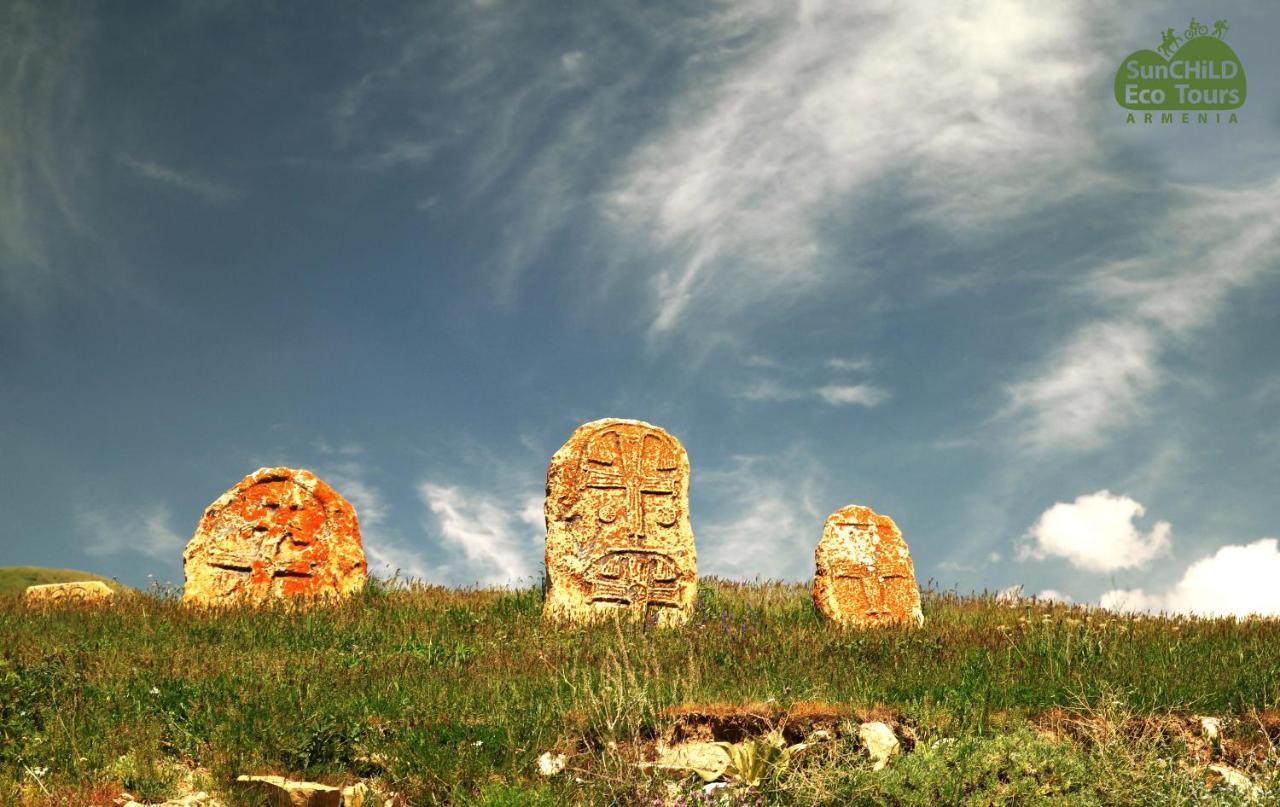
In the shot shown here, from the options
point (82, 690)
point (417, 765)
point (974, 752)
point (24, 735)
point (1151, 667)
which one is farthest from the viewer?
point (1151, 667)

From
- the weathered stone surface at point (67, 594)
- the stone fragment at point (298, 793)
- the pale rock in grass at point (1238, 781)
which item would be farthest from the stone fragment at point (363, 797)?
the weathered stone surface at point (67, 594)

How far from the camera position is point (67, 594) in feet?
56.6

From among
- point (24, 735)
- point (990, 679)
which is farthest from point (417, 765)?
point (990, 679)

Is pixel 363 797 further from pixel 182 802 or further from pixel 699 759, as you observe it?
pixel 699 759

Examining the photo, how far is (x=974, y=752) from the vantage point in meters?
6.99

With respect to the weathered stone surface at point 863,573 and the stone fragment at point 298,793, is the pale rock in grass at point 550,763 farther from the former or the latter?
the weathered stone surface at point 863,573

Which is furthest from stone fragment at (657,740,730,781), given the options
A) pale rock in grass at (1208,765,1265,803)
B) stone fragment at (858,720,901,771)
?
pale rock in grass at (1208,765,1265,803)

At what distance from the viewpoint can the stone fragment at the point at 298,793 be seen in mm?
7281

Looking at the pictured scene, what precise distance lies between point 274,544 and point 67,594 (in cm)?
476

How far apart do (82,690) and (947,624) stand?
10150mm

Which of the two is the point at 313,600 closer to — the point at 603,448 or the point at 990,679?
the point at 603,448

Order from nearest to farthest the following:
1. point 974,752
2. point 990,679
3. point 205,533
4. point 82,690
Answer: point 974,752
point 82,690
point 990,679
point 205,533

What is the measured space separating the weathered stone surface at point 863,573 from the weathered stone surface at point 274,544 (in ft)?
22.0

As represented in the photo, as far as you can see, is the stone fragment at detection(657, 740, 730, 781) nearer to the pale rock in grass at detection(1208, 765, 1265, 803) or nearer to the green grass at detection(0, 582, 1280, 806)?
the green grass at detection(0, 582, 1280, 806)
